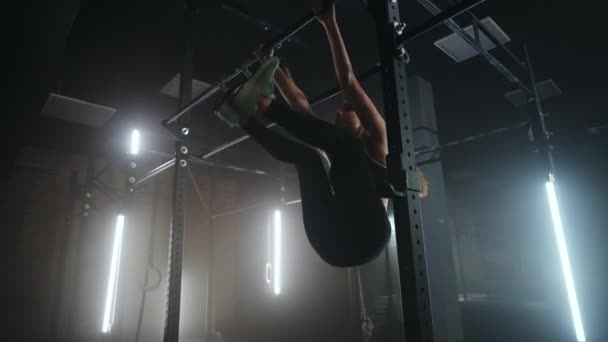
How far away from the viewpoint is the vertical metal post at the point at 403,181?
3.51 ft

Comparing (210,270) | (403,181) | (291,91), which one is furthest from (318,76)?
(210,270)

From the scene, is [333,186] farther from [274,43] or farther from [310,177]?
[274,43]

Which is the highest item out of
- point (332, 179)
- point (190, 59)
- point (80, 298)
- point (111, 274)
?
point (190, 59)

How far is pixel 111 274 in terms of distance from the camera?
4.08m

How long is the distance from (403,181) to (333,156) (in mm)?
515

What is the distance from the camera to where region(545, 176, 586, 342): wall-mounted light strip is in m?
2.25

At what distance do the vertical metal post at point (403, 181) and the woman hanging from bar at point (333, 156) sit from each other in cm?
37

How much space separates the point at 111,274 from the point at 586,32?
593 cm

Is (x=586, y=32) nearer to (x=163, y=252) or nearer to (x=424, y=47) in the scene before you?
(x=424, y=47)

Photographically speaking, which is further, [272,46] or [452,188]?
[452,188]

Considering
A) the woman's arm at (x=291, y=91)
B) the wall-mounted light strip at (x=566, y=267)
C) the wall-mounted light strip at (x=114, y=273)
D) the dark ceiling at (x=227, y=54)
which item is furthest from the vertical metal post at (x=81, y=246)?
the wall-mounted light strip at (x=566, y=267)

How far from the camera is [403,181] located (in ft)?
3.83

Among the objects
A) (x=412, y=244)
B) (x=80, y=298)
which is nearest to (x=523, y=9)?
(x=412, y=244)

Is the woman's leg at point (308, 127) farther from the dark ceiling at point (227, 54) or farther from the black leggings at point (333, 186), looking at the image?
the dark ceiling at point (227, 54)
